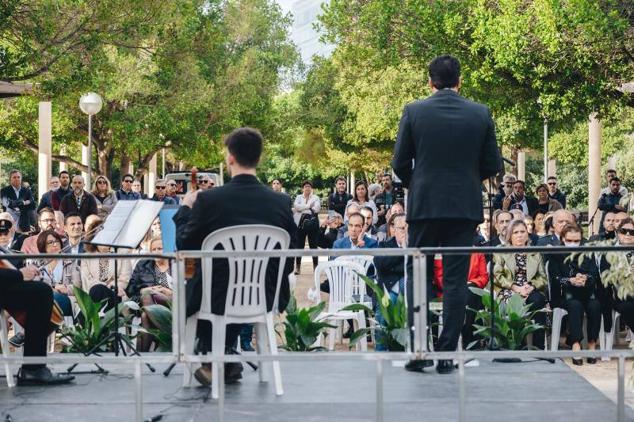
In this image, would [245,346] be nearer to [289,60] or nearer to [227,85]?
[227,85]

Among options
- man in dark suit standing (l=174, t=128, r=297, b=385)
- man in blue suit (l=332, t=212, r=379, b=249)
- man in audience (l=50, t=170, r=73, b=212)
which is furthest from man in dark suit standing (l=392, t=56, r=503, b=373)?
Answer: man in audience (l=50, t=170, r=73, b=212)

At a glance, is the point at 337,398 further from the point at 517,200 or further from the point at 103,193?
the point at 103,193

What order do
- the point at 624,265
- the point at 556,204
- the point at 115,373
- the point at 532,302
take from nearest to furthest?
the point at 624,265
the point at 115,373
the point at 532,302
the point at 556,204

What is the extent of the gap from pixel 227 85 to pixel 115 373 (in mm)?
38531

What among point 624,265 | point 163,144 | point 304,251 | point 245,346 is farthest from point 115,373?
point 163,144

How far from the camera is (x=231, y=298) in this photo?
281 inches

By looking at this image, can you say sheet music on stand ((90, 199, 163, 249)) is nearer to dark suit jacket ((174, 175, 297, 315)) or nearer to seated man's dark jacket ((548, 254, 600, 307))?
dark suit jacket ((174, 175, 297, 315))

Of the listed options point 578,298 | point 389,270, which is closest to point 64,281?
point 389,270

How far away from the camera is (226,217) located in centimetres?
723

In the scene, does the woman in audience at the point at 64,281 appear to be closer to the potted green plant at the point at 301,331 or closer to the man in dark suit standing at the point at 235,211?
the potted green plant at the point at 301,331

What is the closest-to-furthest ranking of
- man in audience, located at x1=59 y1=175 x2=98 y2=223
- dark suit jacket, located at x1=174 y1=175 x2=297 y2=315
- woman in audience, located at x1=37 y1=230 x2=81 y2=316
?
dark suit jacket, located at x1=174 y1=175 x2=297 y2=315 < woman in audience, located at x1=37 y1=230 x2=81 y2=316 < man in audience, located at x1=59 y1=175 x2=98 y2=223

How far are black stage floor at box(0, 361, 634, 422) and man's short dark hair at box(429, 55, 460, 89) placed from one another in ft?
6.52

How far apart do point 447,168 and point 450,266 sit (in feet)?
2.10

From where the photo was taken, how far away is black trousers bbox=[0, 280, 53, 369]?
7.77 m
